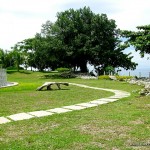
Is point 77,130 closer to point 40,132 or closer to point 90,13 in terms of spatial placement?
point 40,132

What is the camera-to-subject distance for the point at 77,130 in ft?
23.9

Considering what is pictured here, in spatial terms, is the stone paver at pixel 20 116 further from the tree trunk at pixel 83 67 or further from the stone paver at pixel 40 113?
the tree trunk at pixel 83 67

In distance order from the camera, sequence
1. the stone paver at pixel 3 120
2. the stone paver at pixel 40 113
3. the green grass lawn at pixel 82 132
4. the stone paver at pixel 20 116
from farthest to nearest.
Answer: the stone paver at pixel 40 113, the stone paver at pixel 20 116, the stone paver at pixel 3 120, the green grass lawn at pixel 82 132

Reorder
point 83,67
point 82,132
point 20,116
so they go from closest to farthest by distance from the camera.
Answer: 1. point 82,132
2. point 20,116
3. point 83,67

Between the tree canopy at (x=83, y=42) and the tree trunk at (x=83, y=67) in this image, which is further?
the tree trunk at (x=83, y=67)

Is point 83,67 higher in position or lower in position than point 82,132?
higher

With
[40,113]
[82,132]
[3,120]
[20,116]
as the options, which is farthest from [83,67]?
[82,132]

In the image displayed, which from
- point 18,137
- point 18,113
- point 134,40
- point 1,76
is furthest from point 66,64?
point 18,137

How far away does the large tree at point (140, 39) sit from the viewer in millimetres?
25922

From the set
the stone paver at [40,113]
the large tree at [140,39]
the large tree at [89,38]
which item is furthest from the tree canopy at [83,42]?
the stone paver at [40,113]

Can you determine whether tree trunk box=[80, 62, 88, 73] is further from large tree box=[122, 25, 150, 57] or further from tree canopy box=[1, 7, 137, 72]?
large tree box=[122, 25, 150, 57]

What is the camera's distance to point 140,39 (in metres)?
26.8

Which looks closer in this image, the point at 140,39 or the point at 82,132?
the point at 82,132

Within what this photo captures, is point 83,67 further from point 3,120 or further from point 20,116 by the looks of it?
point 3,120
